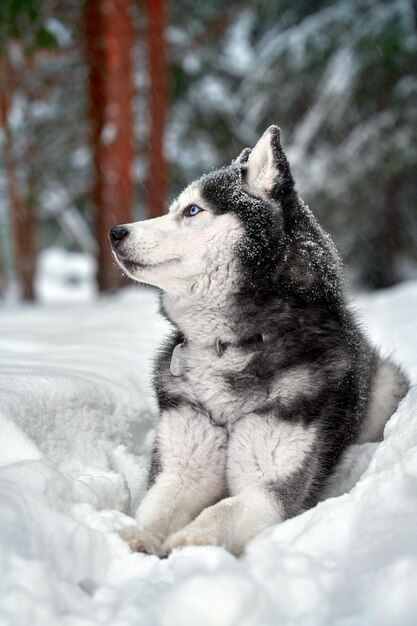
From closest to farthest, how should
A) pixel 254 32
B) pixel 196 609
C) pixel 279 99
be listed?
1. pixel 196 609
2. pixel 279 99
3. pixel 254 32

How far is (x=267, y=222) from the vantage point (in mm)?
2826

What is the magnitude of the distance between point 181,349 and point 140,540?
99 cm

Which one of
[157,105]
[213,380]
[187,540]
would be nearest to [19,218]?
[157,105]

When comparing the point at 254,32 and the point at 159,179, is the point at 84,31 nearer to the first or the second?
the point at 159,179

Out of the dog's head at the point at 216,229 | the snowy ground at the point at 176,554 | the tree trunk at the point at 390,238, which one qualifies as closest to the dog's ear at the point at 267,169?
the dog's head at the point at 216,229

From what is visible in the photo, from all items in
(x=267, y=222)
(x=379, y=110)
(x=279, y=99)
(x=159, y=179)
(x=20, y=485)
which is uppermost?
(x=279, y=99)

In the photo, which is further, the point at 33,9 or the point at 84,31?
the point at 84,31

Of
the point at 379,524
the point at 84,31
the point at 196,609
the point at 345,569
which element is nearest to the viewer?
the point at 196,609

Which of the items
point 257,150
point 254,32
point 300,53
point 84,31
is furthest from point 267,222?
point 254,32

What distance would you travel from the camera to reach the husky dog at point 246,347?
102 inches

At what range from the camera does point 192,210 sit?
2930mm

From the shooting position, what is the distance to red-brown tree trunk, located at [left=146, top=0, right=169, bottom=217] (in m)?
10.4

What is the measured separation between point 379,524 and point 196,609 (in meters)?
0.64

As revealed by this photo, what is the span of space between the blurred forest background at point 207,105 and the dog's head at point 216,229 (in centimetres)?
713
